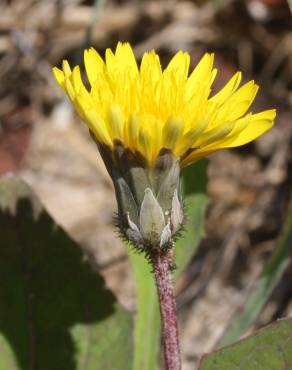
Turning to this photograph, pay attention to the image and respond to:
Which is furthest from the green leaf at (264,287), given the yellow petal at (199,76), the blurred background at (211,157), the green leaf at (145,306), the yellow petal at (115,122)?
the yellow petal at (115,122)

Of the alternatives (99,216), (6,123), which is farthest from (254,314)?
(6,123)

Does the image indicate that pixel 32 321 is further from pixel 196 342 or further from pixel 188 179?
pixel 196 342

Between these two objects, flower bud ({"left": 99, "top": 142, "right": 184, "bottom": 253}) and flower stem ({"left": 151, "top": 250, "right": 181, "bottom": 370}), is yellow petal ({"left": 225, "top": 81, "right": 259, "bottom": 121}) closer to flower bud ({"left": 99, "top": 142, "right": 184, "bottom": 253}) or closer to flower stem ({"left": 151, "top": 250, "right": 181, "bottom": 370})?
flower bud ({"left": 99, "top": 142, "right": 184, "bottom": 253})

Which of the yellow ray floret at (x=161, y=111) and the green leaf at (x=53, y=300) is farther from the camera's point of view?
the green leaf at (x=53, y=300)

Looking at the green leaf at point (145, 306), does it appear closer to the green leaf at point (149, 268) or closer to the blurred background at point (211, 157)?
the green leaf at point (149, 268)

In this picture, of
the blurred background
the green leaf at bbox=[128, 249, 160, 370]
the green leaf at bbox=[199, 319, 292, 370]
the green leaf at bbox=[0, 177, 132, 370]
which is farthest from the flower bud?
the blurred background

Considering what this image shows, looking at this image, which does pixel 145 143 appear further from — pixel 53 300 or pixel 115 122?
pixel 53 300

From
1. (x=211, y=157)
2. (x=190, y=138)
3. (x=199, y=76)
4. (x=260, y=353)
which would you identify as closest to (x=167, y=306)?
(x=260, y=353)
